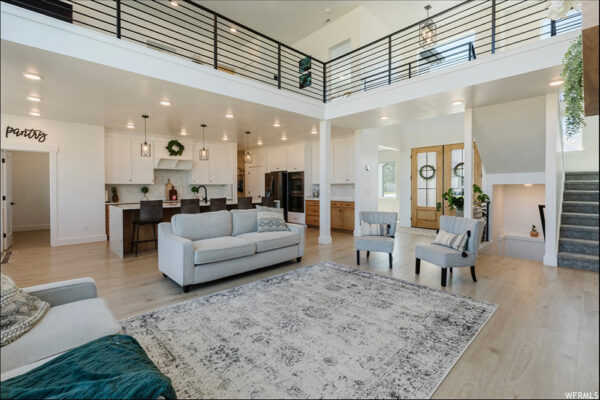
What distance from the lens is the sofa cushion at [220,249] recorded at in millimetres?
3318

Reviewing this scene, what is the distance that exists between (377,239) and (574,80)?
125 inches

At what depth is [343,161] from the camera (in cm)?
748

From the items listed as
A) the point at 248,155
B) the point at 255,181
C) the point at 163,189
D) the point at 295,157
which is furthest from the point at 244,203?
the point at 255,181

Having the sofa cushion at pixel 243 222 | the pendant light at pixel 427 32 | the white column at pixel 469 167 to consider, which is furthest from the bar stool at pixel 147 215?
the white column at pixel 469 167

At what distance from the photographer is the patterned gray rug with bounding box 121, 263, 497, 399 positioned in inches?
70.1

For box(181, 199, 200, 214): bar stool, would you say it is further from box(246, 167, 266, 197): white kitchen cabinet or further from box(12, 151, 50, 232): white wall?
box(246, 167, 266, 197): white kitchen cabinet

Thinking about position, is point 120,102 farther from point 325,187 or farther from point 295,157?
point 295,157

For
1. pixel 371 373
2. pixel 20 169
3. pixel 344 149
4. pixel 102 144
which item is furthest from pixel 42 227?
pixel 371 373

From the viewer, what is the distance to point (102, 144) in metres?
6.05

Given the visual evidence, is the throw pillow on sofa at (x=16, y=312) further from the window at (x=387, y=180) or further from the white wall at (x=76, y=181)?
the window at (x=387, y=180)

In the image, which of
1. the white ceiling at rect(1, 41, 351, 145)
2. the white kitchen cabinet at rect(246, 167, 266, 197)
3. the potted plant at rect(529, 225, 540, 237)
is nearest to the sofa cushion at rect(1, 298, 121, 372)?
the white ceiling at rect(1, 41, 351, 145)

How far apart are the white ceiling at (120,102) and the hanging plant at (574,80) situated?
2824 millimetres

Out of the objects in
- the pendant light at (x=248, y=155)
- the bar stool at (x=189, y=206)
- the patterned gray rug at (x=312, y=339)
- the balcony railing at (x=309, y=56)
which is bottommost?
the patterned gray rug at (x=312, y=339)

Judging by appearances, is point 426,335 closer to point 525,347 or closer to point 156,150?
point 525,347
